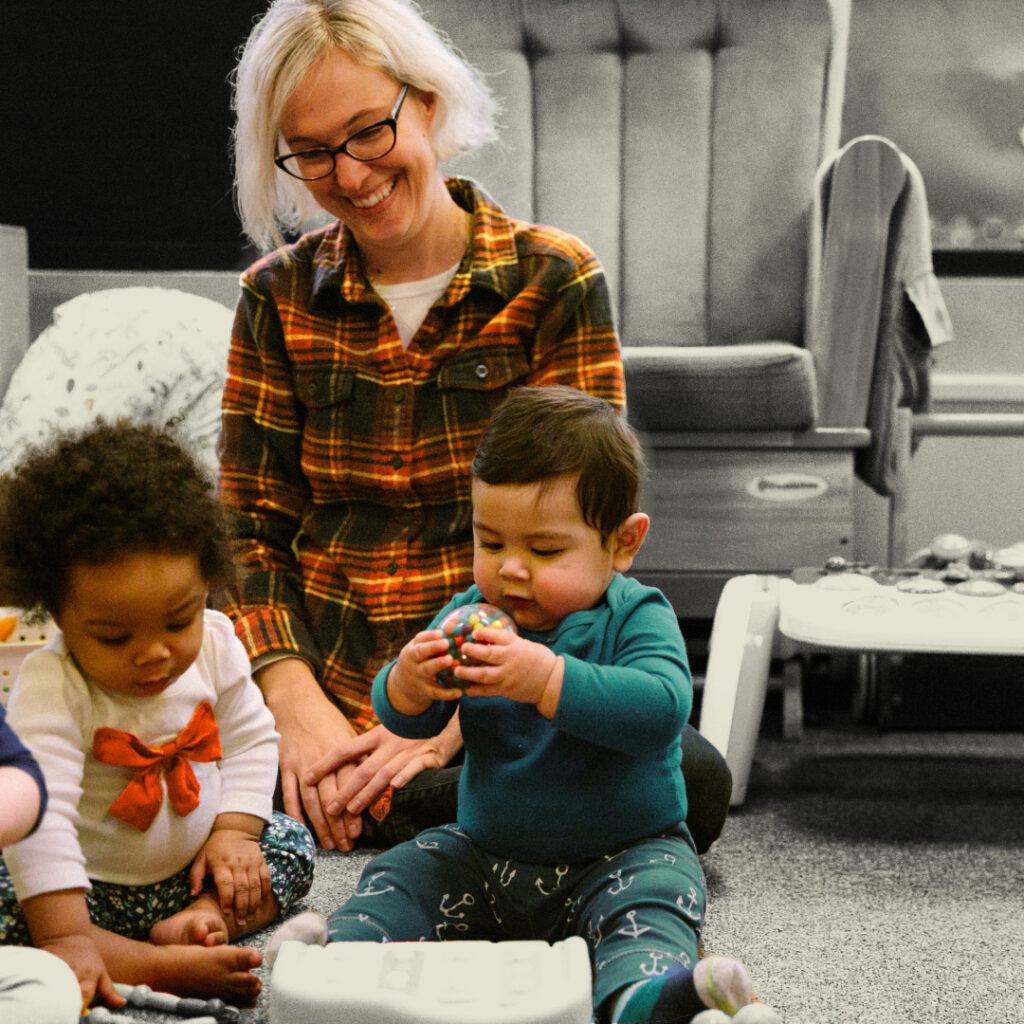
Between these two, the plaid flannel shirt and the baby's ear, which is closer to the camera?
the baby's ear

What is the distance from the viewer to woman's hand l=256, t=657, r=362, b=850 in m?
1.09

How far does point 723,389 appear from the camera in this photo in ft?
5.42

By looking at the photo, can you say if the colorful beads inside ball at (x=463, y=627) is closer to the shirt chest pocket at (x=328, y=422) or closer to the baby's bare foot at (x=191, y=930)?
the baby's bare foot at (x=191, y=930)

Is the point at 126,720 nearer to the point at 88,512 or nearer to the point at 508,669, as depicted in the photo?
the point at 88,512

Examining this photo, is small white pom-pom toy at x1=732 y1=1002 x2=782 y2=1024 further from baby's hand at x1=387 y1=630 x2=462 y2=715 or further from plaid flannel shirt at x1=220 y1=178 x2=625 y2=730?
plaid flannel shirt at x1=220 y1=178 x2=625 y2=730

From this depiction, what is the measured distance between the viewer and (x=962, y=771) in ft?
4.82

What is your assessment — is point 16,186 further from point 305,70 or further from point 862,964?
A: point 862,964

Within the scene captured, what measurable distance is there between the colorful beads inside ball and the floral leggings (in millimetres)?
247

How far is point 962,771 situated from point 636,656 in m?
0.80

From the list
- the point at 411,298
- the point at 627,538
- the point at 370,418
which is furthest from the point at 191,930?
the point at 411,298

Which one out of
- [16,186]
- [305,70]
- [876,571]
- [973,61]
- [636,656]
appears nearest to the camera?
[636,656]

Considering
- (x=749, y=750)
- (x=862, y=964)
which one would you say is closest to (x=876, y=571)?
(x=749, y=750)

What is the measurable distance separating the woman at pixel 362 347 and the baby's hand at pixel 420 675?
0.27 meters

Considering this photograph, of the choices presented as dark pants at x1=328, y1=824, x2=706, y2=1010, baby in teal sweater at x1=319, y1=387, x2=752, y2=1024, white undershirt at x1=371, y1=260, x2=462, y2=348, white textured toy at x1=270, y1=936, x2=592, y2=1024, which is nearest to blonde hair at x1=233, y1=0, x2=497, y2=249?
white undershirt at x1=371, y1=260, x2=462, y2=348
